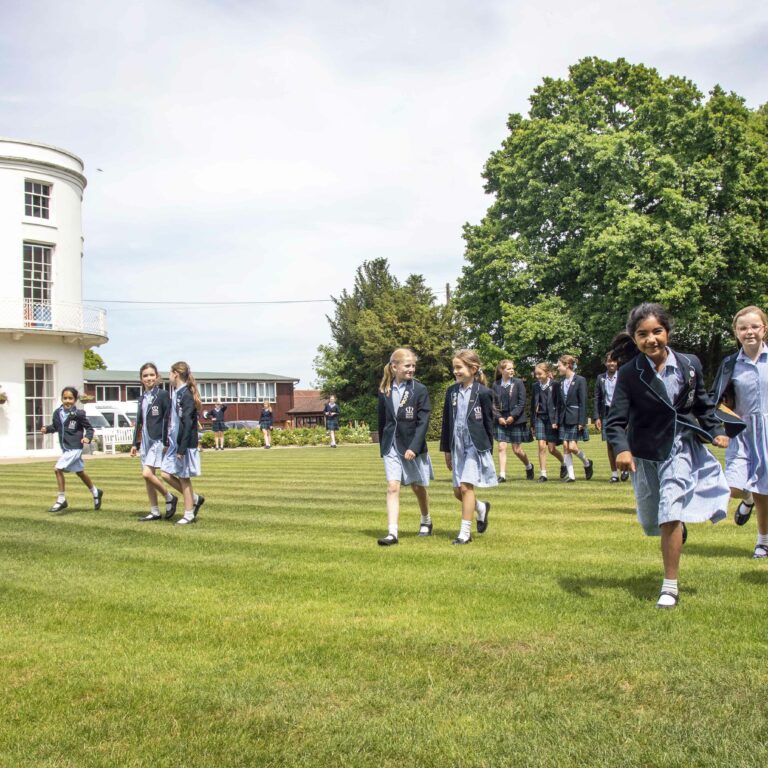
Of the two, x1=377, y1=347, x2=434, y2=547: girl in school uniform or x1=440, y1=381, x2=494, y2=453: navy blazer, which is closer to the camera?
x1=440, y1=381, x2=494, y2=453: navy blazer

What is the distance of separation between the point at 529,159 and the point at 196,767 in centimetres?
3685

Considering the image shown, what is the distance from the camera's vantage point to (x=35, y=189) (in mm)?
35688

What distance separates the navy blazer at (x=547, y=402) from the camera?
15367 millimetres

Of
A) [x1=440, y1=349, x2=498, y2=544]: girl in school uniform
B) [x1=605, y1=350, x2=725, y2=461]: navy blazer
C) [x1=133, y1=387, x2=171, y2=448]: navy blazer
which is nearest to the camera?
[x1=605, y1=350, x2=725, y2=461]: navy blazer

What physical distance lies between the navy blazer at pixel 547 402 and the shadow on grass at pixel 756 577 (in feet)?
27.8

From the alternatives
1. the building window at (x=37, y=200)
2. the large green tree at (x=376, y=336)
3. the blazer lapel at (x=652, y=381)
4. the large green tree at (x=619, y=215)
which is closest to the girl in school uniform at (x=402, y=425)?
the blazer lapel at (x=652, y=381)

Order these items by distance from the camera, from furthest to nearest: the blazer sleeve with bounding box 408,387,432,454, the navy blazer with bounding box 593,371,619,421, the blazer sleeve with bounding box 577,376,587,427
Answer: the navy blazer with bounding box 593,371,619,421 → the blazer sleeve with bounding box 577,376,587,427 → the blazer sleeve with bounding box 408,387,432,454

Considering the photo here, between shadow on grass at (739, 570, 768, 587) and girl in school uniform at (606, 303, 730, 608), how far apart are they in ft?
2.99

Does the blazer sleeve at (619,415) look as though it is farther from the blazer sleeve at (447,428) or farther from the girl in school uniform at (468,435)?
the blazer sleeve at (447,428)

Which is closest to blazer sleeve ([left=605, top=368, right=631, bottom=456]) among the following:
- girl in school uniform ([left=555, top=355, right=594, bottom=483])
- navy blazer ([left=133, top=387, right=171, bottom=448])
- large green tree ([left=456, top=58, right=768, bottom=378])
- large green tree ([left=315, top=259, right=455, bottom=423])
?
navy blazer ([left=133, top=387, right=171, bottom=448])

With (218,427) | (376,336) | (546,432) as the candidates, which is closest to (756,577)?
(546,432)

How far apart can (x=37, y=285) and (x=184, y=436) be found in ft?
90.3

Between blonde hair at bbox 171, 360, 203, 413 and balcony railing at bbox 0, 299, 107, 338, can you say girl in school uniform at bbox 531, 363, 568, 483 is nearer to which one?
blonde hair at bbox 171, 360, 203, 413

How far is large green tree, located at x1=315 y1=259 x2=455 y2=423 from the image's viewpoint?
56.1 meters
